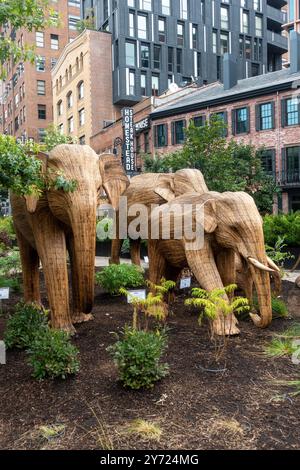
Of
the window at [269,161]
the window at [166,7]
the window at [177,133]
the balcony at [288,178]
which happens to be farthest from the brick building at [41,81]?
the balcony at [288,178]

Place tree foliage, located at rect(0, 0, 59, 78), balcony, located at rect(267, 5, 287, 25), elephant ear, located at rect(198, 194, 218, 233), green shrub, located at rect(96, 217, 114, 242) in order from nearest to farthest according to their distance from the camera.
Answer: tree foliage, located at rect(0, 0, 59, 78) < elephant ear, located at rect(198, 194, 218, 233) < green shrub, located at rect(96, 217, 114, 242) < balcony, located at rect(267, 5, 287, 25)

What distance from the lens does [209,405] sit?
4.31m

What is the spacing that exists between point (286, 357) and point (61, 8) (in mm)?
66410

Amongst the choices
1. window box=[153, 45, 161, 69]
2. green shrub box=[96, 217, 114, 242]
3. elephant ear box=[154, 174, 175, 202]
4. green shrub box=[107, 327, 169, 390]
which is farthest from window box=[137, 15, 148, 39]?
green shrub box=[107, 327, 169, 390]

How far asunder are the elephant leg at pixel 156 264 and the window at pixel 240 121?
90.1 feet

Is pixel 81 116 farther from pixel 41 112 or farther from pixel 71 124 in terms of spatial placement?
pixel 41 112

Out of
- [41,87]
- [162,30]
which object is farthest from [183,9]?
[41,87]

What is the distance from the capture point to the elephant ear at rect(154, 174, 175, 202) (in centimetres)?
864

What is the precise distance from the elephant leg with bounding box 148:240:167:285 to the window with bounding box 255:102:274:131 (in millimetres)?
26617

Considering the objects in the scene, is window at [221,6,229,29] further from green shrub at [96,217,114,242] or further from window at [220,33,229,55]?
green shrub at [96,217,114,242]

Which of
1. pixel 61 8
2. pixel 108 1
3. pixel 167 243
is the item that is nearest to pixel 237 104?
pixel 108 1

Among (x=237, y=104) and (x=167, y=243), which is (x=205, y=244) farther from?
(x=237, y=104)

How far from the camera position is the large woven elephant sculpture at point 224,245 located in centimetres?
591

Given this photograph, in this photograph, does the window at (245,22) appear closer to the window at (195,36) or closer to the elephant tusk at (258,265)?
the window at (195,36)
